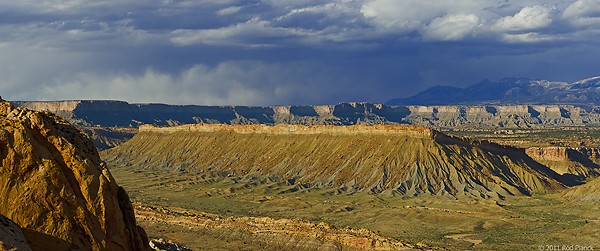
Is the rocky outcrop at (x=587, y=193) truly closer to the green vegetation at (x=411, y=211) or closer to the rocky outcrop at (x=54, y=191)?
the green vegetation at (x=411, y=211)

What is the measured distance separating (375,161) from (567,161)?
232 feet

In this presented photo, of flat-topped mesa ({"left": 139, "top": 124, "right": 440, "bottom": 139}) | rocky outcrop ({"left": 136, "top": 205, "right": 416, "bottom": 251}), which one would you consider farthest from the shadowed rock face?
rocky outcrop ({"left": 136, "top": 205, "right": 416, "bottom": 251})

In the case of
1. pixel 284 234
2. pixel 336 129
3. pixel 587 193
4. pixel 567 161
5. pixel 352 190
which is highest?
pixel 336 129

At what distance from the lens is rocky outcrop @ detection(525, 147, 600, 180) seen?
161 metres

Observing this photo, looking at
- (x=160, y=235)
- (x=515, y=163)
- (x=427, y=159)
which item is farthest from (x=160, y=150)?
(x=160, y=235)

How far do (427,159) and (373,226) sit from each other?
1988 inches

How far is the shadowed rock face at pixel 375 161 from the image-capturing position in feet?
405

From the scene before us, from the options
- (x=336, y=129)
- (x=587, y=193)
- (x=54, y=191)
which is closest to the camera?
(x=54, y=191)

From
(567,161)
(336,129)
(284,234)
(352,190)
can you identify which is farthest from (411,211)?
(567,161)

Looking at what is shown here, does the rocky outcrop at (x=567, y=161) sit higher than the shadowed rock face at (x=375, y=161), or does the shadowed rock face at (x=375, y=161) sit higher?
the shadowed rock face at (x=375, y=161)

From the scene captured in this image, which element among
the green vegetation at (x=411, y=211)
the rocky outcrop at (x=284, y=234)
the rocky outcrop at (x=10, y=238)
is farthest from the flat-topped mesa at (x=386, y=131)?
the rocky outcrop at (x=10, y=238)

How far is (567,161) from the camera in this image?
16800 centimetres

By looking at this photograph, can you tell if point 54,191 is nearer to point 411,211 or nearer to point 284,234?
point 284,234

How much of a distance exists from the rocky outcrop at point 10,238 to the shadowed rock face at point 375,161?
103170mm
